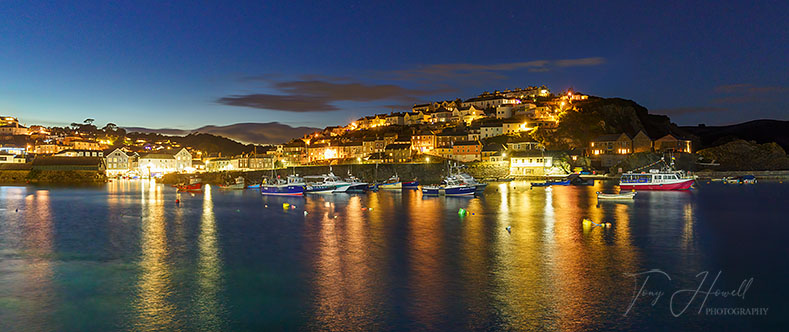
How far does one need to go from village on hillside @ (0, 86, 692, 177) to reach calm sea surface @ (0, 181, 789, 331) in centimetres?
5499

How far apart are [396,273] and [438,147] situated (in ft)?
255

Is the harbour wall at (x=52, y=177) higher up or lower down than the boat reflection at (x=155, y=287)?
higher up

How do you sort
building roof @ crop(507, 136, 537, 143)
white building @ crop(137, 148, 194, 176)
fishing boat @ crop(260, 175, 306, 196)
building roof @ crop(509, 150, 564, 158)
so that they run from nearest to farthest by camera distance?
fishing boat @ crop(260, 175, 306, 196), building roof @ crop(509, 150, 564, 158), building roof @ crop(507, 136, 537, 143), white building @ crop(137, 148, 194, 176)

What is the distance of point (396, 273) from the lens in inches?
615

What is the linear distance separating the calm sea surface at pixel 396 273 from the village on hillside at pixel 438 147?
55.0 m

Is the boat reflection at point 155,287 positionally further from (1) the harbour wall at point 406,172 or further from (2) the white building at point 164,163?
(2) the white building at point 164,163

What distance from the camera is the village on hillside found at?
8331 centimetres

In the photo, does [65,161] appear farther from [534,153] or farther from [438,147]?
[534,153]

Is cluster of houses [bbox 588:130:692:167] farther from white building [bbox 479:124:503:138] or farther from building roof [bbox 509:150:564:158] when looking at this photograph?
white building [bbox 479:124:503:138]

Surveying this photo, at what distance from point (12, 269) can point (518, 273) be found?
17.2m

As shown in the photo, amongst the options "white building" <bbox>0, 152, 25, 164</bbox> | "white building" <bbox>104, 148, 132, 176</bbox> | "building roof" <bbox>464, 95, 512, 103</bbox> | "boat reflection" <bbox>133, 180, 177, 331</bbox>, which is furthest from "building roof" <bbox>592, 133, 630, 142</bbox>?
"white building" <bbox>0, 152, 25, 164</bbox>

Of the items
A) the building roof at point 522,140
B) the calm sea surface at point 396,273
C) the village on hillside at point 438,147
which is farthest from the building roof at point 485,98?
the calm sea surface at point 396,273

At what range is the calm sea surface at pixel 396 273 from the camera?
37.1 feet

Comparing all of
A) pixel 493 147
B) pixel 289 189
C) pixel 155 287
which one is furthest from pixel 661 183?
pixel 155 287
